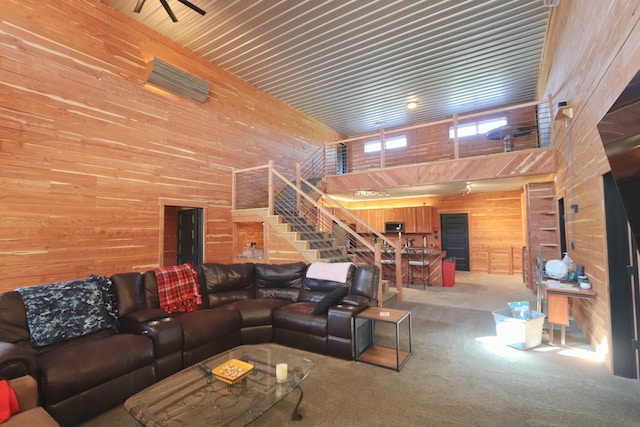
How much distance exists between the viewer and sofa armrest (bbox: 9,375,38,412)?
1879 mm

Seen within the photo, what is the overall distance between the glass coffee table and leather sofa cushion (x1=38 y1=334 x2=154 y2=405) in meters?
0.57

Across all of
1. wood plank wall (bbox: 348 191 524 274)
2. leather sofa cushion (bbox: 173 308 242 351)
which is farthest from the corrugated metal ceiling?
leather sofa cushion (bbox: 173 308 242 351)

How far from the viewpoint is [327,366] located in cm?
318

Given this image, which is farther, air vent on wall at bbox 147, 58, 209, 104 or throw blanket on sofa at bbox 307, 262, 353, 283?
air vent on wall at bbox 147, 58, 209, 104

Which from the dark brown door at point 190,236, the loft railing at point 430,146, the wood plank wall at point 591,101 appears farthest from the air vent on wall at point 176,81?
the wood plank wall at point 591,101

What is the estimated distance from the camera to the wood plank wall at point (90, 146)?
3.78 metres

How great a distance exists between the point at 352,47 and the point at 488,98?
4498mm

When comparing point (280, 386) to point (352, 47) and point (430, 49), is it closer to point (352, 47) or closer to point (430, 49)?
point (352, 47)

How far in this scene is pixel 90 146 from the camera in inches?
174

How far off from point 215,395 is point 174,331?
1132 millimetres

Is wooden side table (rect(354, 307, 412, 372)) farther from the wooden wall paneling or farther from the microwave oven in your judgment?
the microwave oven

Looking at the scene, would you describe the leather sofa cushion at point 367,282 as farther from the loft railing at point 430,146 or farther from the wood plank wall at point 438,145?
the wood plank wall at point 438,145

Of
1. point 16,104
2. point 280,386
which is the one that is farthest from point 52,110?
point 280,386

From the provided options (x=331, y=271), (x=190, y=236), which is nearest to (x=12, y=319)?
(x=331, y=271)
